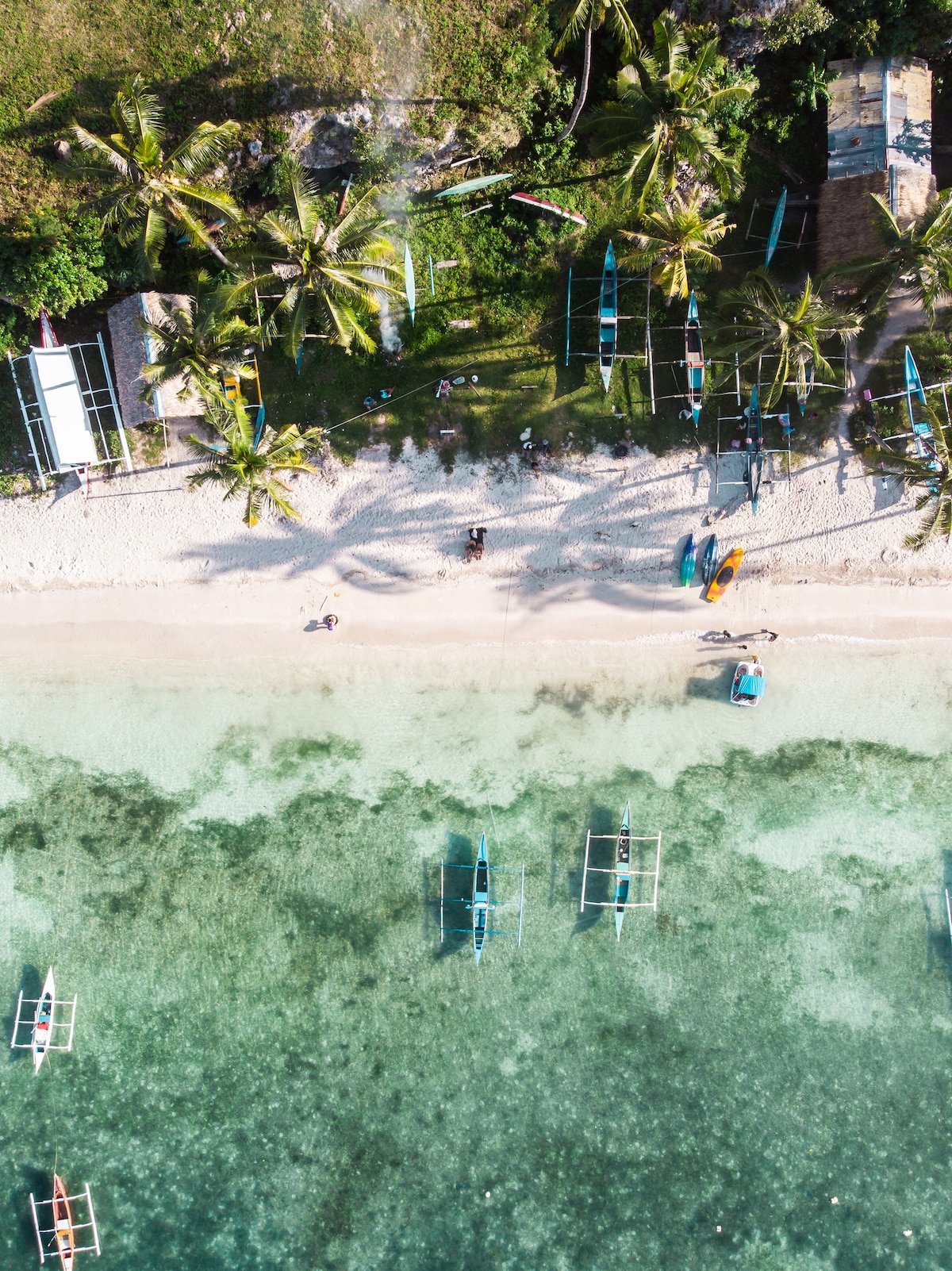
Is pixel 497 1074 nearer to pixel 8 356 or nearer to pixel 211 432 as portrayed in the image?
pixel 211 432

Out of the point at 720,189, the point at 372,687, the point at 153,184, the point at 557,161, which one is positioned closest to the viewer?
the point at 153,184

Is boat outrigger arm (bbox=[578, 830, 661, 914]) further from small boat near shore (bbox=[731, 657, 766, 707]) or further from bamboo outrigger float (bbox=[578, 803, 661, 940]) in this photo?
small boat near shore (bbox=[731, 657, 766, 707])

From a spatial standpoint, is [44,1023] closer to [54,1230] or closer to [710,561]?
[54,1230]

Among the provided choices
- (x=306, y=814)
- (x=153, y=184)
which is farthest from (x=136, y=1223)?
(x=153, y=184)

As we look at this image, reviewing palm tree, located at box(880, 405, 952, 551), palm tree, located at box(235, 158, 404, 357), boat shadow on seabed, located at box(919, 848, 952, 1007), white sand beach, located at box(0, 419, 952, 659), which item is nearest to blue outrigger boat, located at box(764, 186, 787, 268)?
white sand beach, located at box(0, 419, 952, 659)

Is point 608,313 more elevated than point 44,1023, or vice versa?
point 608,313

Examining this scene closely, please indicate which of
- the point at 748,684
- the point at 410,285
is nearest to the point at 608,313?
the point at 410,285
